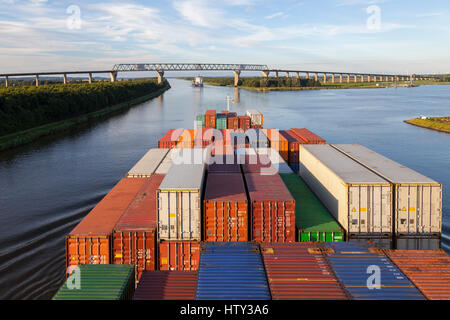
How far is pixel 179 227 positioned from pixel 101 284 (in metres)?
4.61

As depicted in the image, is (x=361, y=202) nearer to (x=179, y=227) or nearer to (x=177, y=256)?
(x=179, y=227)

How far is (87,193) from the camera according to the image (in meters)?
32.6

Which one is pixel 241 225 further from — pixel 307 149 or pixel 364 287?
pixel 307 149

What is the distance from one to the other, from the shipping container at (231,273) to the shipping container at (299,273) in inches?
13.4

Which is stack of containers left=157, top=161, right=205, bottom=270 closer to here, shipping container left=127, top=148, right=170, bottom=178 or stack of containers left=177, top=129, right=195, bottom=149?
shipping container left=127, top=148, right=170, bottom=178

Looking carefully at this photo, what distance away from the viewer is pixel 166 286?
40.2 ft

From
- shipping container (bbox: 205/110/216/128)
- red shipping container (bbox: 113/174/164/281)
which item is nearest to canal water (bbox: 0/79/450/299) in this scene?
red shipping container (bbox: 113/174/164/281)

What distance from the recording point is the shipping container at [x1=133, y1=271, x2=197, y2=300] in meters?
11.7

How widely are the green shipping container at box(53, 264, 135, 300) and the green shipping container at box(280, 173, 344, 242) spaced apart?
26.2ft

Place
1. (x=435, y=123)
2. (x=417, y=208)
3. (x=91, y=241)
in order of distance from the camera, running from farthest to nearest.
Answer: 1. (x=435, y=123)
2. (x=417, y=208)
3. (x=91, y=241)

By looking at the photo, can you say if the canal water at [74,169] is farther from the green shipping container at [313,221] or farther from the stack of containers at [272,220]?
the stack of containers at [272,220]

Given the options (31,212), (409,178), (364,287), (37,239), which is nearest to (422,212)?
(409,178)

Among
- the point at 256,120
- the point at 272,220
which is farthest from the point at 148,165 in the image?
the point at 256,120

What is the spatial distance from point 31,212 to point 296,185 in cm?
1999
